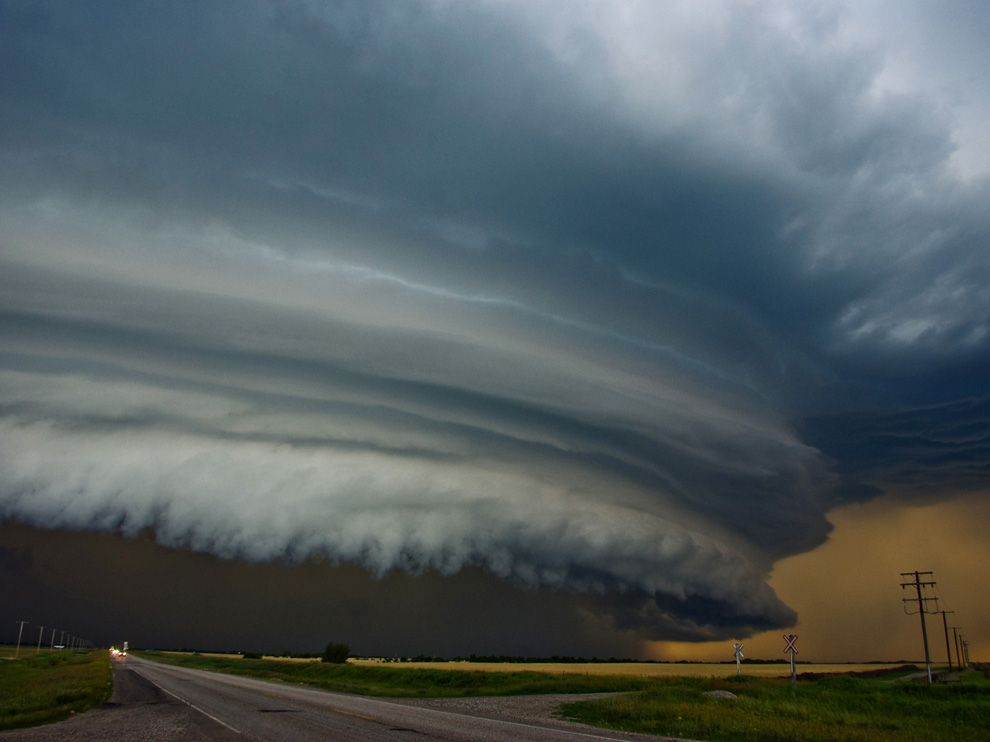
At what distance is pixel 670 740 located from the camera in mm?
24734

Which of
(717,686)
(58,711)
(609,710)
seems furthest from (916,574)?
(58,711)

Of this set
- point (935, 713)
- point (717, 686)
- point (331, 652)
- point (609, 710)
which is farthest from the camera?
point (331, 652)

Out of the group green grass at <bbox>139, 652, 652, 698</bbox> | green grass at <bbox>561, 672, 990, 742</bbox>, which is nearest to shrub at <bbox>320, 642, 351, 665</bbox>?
green grass at <bbox>139, 652, 652, 698</bbox>

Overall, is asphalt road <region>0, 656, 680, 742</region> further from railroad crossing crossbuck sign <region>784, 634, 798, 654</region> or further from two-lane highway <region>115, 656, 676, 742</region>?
railroad crossing crossbuck sign <region>784, 634, 798, 654</region>

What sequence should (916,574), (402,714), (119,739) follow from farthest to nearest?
(916,574)
(402,714)
(119,739)

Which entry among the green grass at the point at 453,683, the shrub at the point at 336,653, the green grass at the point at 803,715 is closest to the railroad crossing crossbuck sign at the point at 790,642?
the green grass at the point at 803,715

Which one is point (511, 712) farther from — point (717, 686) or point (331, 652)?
point (331, 652)

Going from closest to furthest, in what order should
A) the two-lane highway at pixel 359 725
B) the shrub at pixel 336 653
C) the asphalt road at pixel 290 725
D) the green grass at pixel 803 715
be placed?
1. the two-lane highway at pixel 359 725
2. the asphalt road at pixel 290 725
3. the green grass at pixel 803 715
4. the shrub at pixel 336 653

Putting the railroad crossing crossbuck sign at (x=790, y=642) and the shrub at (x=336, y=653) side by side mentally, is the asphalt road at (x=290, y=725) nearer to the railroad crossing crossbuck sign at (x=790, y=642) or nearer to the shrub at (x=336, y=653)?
the railroad crossing crossbuck sign at (x=790, y=642)

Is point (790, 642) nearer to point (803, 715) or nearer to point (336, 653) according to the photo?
point (803, 715)

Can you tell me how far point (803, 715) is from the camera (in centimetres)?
3656

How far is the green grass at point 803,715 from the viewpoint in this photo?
95.5 ft

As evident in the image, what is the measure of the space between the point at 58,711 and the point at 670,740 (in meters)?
28.9

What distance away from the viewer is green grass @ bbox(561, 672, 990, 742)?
2911 cm
